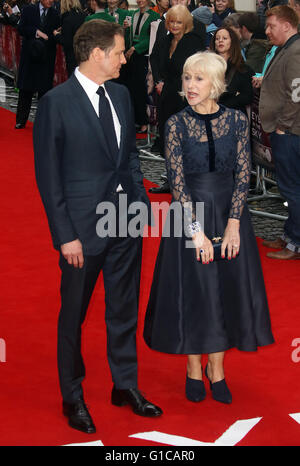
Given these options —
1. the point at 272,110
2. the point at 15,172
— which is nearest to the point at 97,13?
the point at 15,172

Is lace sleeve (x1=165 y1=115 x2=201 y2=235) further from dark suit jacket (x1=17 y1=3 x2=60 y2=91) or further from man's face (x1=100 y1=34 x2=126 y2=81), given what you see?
dark suit jacket (x1=17 y1=3 x2=60 y2=91)

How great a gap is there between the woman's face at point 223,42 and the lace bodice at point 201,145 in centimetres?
346

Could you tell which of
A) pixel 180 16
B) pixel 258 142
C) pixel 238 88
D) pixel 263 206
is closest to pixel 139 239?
pixel 238 88

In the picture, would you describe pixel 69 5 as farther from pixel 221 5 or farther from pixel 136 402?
pixel 136 402

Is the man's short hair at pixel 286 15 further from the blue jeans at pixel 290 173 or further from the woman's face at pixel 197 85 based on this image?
the woman's face at pixel 197 85

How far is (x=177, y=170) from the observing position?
391 centimetres

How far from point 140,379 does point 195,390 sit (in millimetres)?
418

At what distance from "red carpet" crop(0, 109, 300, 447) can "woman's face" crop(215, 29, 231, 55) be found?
2.13 meters

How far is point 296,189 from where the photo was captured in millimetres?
6625

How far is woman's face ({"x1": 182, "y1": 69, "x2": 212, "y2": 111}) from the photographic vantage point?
12.6ft

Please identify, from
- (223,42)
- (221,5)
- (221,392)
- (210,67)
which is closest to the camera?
(210,67)

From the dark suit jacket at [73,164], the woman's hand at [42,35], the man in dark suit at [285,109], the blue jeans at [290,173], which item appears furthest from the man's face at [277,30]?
the woman's hand at [42,35]

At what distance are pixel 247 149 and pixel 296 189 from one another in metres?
2.70
